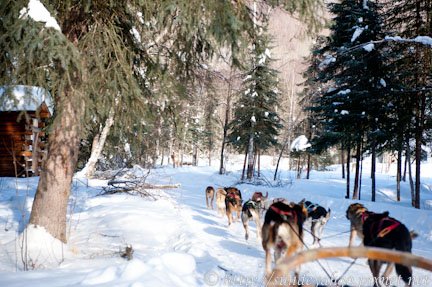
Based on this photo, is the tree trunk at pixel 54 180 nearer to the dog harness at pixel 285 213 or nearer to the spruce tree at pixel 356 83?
the dog harness at pixel 285 213

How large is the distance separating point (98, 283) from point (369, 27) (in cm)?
1903

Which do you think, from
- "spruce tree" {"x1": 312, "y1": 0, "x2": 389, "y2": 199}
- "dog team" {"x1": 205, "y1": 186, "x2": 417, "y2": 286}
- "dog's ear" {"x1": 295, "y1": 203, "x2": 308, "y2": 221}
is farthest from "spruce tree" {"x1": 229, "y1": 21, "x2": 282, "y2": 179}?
"dog team" {"x1": 205, "y1": 186, "x2": 417, "y2": 286}

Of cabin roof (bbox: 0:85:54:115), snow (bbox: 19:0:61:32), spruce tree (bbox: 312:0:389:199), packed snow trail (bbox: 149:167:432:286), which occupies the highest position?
spruce tree (bbox: 312:0:389:199)

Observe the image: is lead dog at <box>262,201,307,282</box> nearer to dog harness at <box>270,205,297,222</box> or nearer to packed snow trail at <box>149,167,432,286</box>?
dog harness at <box>270,205,297,222</box>

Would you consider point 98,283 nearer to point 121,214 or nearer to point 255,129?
point 121,214

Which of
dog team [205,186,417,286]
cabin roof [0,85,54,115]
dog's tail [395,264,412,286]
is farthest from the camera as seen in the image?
cabin roof [0,85,54,115]

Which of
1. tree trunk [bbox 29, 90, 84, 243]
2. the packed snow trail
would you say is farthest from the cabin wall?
tree trunk [bbox 29, 90, 84, 243]

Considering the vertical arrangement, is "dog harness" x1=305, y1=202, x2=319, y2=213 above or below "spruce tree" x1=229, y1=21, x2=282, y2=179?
below

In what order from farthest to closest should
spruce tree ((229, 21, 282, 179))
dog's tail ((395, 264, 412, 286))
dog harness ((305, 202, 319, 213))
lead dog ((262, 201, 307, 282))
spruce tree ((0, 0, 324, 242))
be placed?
1. spruce tree ((229, 21, 282, 179))
2. dog harness ((305, 202, 319, 213))
3. lead dog ((262, 201, 307, 282))
4. spruce tree ((0, 0, 324, 242))
5. dog's tail ((395, 264, 412, 286))

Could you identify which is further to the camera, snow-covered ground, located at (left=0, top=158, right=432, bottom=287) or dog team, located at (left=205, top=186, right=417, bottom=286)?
dog team, located at (left=205, top=186, right=417, bottom=286)

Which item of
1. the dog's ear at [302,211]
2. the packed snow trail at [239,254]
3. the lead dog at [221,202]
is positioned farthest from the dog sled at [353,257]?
the lead dog at [221,202]

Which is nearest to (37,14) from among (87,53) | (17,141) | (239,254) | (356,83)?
(87,53)

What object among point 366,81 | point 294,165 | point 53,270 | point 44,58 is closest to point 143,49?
point 44,58

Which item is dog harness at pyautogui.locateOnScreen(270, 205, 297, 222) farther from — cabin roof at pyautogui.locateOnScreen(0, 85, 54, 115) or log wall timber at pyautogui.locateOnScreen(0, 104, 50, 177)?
log wall timber at pyautogui.locateOnScreen(0, 104, 50, 177)
